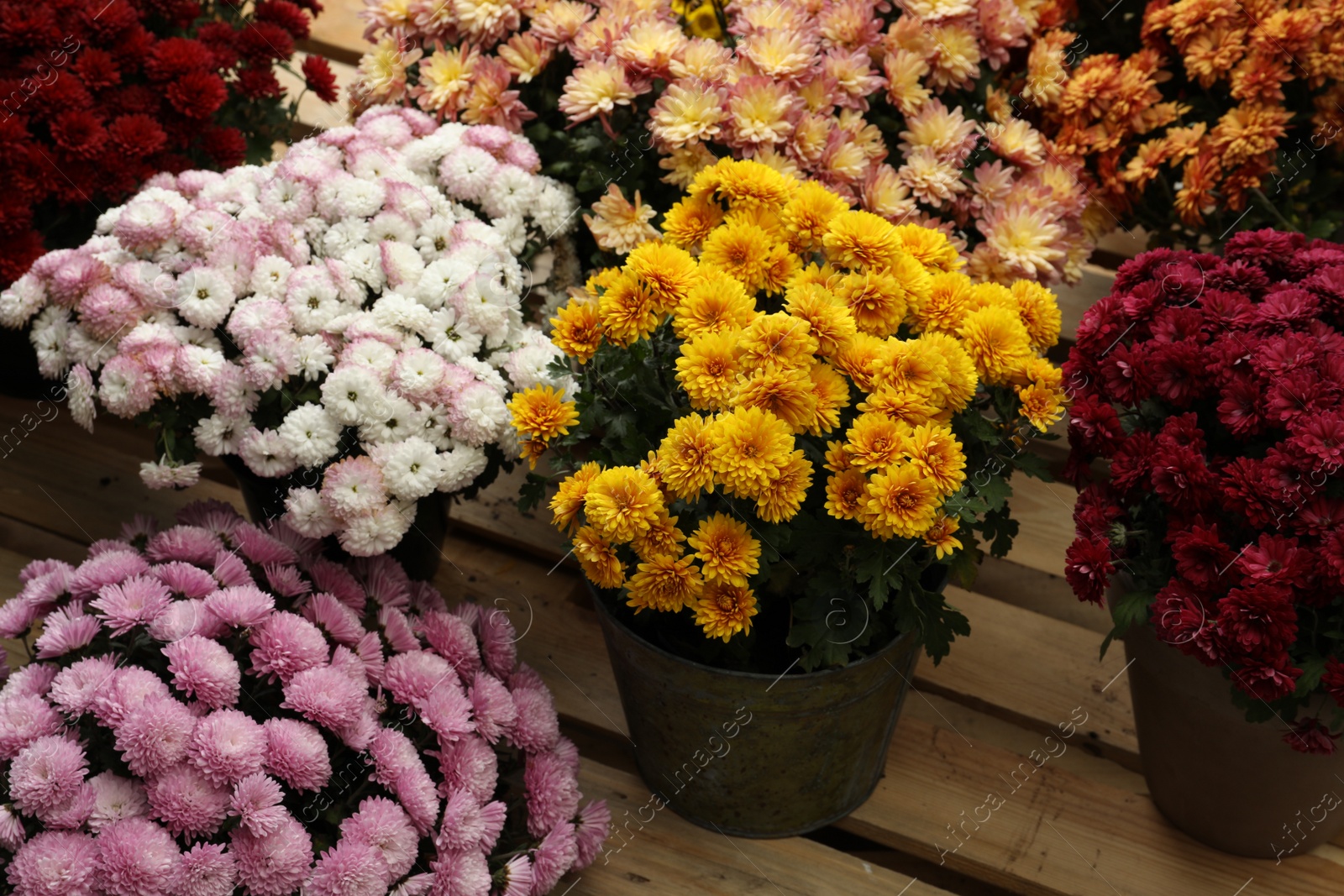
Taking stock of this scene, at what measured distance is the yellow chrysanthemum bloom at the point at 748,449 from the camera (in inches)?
46.5

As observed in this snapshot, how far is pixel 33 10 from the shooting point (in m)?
1.81

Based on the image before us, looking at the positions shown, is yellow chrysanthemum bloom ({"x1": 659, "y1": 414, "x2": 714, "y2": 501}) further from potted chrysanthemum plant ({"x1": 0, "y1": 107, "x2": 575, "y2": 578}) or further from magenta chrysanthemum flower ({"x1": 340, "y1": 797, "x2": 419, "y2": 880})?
magenta chrysanthemum flower ({"x1": 340, "y1": 797, "x2": 419, "y2": 880})

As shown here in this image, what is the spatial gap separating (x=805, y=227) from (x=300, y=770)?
850mm

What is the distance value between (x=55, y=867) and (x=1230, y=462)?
1345 mm

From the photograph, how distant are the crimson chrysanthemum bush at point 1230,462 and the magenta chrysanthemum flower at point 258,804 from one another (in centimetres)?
93

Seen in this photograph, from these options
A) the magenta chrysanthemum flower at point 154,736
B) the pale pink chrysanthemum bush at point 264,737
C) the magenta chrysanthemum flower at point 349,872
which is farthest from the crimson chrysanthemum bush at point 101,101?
the magenta chrysanthemum flower at point 349,872

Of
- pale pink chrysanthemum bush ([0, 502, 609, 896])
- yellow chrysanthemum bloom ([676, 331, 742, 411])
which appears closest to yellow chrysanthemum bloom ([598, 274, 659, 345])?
yellow chrysanthemum bloom ([676, 331, 742, 411])

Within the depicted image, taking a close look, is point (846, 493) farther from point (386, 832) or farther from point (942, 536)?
point (386, 832)

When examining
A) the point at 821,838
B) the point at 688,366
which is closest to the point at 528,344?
the point at 688,366

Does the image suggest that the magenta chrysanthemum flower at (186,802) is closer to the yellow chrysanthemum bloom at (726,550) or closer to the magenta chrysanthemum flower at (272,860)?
the magenta chrysanthemum flower at (272,860)

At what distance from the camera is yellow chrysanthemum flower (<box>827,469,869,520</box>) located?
1240mm

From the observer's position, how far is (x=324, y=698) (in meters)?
1.33

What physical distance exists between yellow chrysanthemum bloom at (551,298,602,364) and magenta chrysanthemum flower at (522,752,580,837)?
1.73ft

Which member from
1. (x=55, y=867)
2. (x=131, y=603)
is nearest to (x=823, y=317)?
(x=131, y=603)
